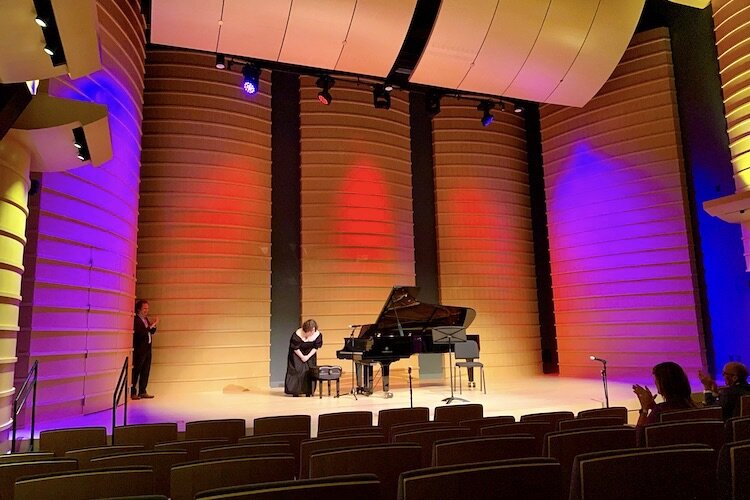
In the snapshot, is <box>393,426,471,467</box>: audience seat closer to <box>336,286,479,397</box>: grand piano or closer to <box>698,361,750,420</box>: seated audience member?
<box>698,361,750,420</box>: seated audience member

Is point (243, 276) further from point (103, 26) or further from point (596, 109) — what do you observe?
point (596, 109)

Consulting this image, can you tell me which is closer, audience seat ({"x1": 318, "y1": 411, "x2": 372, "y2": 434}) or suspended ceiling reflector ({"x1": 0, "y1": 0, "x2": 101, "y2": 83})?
suspended ceiling reflector ({"x1": 0, "y1": 0, "x2": 101, "y2": 83})

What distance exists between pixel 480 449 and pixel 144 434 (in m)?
2.17

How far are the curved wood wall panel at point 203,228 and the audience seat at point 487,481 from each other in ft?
26.0

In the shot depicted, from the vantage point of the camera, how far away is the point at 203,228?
8984mm

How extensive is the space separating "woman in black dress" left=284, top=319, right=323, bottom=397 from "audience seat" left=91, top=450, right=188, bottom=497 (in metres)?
5.60

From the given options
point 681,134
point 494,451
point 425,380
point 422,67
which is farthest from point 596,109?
point 494,451

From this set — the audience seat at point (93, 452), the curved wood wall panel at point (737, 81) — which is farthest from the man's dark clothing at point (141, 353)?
the curved wood wall panel at point (737, 81)

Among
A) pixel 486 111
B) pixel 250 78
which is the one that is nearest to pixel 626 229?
pixel 486 111

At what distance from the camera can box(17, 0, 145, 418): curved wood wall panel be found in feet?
18.9

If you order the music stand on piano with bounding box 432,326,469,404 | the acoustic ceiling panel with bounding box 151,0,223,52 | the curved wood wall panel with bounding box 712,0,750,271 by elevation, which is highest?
the acoustic ceiling panel with bounding box 151,0,223,52

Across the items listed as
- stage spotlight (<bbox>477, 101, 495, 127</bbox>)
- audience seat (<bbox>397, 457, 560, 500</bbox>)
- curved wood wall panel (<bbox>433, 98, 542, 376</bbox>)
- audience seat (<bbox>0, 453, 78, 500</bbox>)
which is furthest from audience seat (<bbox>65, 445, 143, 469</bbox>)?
stage spotlight (<bbox>477, 101, 495, 127</bbox>)

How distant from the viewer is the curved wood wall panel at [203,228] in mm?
8688

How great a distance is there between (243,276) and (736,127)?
800cm
